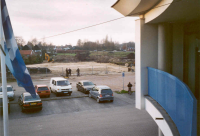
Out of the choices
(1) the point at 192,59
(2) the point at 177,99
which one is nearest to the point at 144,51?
(1) the point at 192,59

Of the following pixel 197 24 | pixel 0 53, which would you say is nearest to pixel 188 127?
pixel 0 53

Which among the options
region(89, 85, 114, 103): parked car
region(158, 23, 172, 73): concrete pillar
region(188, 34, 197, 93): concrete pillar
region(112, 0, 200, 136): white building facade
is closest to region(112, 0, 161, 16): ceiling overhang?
region(112, 0, 200, 136): white building facade

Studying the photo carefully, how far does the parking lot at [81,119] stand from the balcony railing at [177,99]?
6.03m

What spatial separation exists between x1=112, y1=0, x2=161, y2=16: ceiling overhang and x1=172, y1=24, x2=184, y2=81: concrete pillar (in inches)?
85.4

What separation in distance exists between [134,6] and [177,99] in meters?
3.89

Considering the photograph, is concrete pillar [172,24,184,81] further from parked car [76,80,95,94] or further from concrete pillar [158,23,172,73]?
parked car [76,80,95,94]

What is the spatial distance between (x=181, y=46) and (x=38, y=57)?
49872 millimetres

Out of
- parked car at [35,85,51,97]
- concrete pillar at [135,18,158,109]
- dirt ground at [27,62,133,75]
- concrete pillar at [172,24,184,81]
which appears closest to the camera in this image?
concrete pillar at [135,18,158,109]

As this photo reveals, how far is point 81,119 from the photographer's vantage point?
1447cm

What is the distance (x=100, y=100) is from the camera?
18734 millimetres

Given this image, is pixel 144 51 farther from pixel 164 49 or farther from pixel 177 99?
pixel 177 99

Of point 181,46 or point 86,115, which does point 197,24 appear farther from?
point 86,115

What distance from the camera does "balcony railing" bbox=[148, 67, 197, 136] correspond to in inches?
140

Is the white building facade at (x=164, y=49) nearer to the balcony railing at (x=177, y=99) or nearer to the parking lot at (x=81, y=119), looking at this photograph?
the balcony railing at (x=177, y=99)
